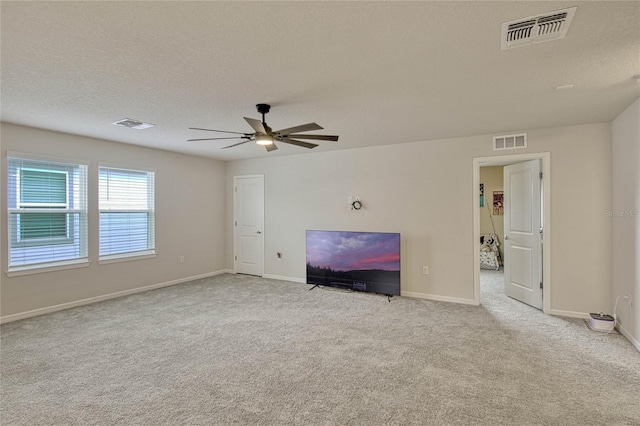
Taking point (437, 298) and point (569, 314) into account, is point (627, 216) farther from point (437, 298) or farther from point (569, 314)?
point (437, 298)

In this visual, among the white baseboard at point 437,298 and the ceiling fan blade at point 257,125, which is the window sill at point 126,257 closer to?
the ceiling fan blade at point 257,125

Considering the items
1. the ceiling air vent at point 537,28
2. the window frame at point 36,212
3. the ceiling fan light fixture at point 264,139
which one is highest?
the ceiling air vent at point 537,28

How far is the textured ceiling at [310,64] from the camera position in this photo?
1.69 meters

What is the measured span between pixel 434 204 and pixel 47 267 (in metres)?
5.53

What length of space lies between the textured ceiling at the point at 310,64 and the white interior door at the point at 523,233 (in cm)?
92

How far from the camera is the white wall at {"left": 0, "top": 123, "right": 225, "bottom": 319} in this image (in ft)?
13.0

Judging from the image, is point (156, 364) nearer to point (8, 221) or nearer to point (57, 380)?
point (57, 380)

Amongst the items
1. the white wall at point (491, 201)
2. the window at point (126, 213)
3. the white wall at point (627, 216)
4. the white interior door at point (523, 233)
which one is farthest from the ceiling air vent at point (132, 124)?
the white wall at point (491, 201)

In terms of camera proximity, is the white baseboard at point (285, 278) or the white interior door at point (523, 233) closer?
the white interior door at point (523, 233)

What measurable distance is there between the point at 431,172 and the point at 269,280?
3585 millimetres

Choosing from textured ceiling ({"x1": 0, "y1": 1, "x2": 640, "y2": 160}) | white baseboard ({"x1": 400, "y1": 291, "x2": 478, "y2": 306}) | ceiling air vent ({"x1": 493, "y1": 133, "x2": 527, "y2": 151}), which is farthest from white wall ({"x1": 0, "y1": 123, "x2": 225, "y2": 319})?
ceiling air vent ({"x1": 493, "y1": 133, "x2": 527, "y2": 151})

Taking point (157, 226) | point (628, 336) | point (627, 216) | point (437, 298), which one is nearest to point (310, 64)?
point (627, 216)

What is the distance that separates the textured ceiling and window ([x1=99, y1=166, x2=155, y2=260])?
52.4 inches

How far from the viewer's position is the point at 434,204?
186 inches
